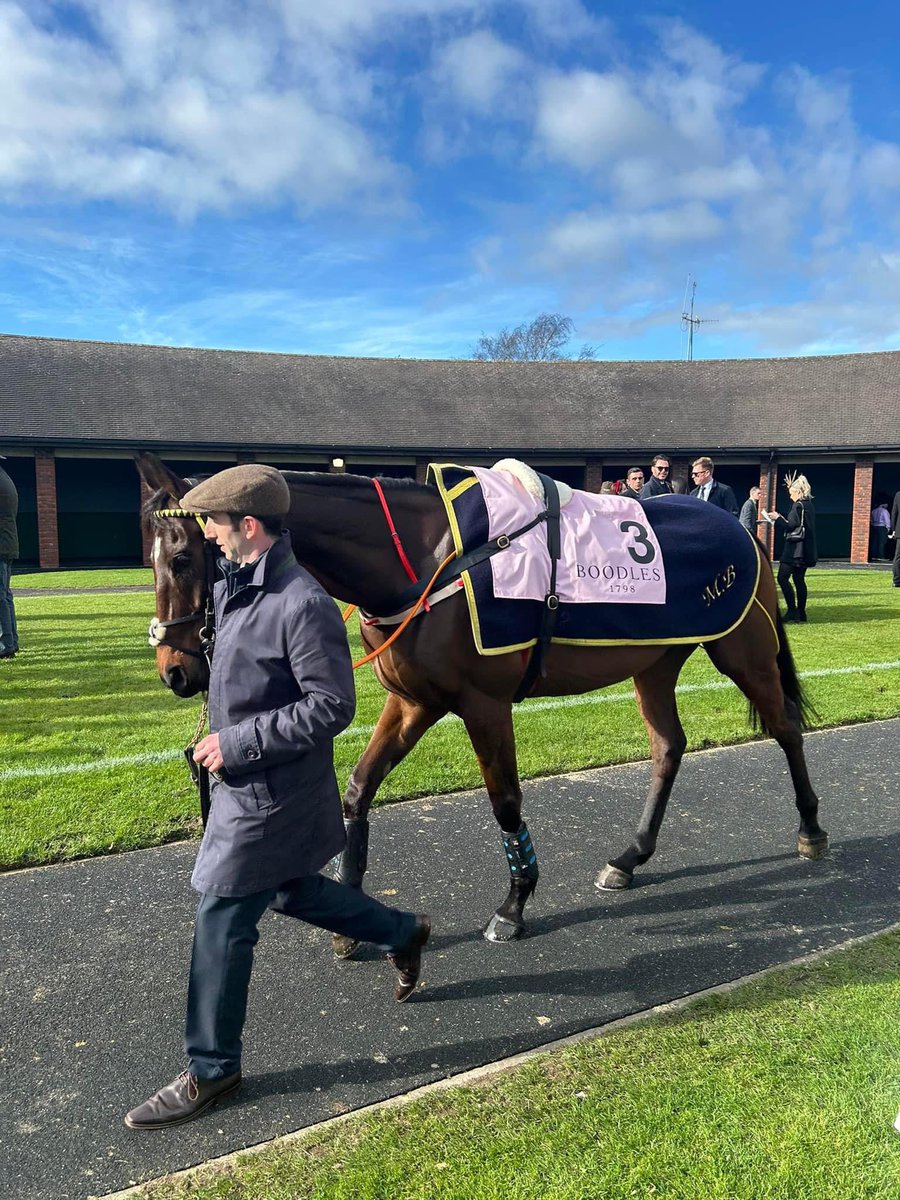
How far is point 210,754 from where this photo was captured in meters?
2.40

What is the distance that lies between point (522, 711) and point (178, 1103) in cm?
516

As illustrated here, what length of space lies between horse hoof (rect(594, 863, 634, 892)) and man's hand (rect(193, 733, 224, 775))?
2.36 m

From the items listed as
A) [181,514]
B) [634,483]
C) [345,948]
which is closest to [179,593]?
[181,514]

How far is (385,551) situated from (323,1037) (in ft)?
5.81

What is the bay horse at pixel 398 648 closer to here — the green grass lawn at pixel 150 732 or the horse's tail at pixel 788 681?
the horse's tail at pixel 788 681

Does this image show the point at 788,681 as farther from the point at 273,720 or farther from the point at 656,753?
the point at 273,720

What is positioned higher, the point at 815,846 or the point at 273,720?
the point at 273,720

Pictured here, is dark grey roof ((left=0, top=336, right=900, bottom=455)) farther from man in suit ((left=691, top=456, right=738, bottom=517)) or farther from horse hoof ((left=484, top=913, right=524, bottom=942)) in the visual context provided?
horse hoof ((left=484, top=913, right=524, bottom=942))

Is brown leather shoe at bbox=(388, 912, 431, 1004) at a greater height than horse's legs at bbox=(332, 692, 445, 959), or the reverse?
horse's legs at bbox=(332, 692, 445, 959)

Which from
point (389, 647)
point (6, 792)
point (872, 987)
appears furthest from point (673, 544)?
point (6, 792)

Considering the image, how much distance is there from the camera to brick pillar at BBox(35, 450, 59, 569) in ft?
78.3

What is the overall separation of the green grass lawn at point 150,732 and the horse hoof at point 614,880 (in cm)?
145

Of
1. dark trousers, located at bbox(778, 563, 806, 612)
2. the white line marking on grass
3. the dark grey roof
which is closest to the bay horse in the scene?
the white line marking on grass

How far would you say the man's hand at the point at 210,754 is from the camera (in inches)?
94.2
